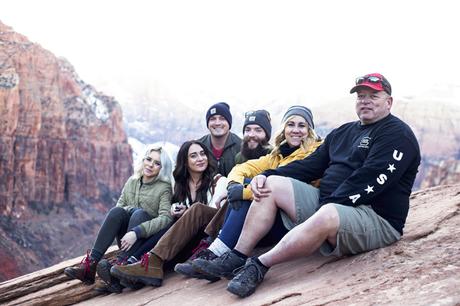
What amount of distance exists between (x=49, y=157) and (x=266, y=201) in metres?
59.4

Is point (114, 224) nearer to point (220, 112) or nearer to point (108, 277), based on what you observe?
point (108, 277)

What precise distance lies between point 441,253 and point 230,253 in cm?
151

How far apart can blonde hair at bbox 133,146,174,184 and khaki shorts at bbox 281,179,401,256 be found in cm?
201

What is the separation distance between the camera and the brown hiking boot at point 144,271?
4812 mm

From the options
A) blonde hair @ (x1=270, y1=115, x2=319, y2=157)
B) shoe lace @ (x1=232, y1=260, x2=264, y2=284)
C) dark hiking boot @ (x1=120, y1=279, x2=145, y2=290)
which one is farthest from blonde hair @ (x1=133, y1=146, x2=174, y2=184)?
shoe lace @ (x1=232, y1=260, x2=264, y2=284)

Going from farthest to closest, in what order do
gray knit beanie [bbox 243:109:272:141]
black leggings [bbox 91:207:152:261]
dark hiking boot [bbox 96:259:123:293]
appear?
1. gray knit beanie [bbox 243:109:272:141]
2. black leggings [bbox 91:207:152:261]
3. dark hiking boot [bbox 96:259:123:293]

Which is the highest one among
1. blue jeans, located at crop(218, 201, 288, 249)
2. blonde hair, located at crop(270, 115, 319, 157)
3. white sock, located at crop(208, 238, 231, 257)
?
blonde hair, located at crop(270, 115, 319, 157)

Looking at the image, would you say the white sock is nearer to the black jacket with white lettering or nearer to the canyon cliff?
the black jacket with white lettering

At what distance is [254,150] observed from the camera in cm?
571

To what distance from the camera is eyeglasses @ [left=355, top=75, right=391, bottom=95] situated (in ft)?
13.0

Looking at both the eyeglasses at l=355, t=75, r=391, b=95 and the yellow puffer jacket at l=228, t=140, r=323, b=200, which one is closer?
the eyeglasses at l=355, t=75, r=391, b=95

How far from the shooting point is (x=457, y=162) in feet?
136

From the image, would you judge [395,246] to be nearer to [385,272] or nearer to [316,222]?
[385,272]

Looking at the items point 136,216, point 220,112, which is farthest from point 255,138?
point 136,216
